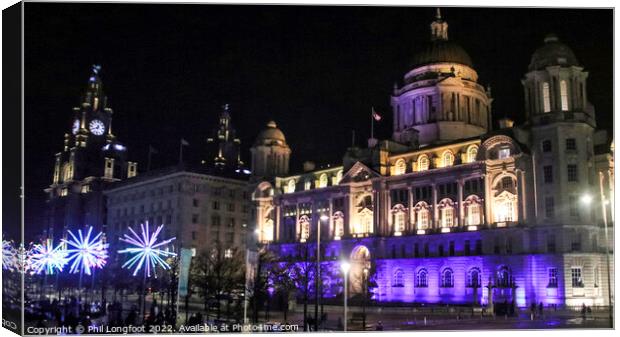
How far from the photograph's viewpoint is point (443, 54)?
3671 inches

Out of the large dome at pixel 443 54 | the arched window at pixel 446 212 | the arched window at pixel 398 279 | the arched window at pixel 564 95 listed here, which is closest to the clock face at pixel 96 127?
the large dome at pixel 443 54

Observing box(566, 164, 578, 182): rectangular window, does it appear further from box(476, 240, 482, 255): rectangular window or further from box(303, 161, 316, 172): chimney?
box(303, 161, 316, 172): chimney

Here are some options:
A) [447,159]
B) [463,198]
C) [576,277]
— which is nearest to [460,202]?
[463,198]

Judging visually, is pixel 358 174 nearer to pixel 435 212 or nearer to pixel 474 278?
pixel 435 212

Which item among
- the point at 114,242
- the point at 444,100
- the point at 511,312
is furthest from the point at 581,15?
the point at 114,242

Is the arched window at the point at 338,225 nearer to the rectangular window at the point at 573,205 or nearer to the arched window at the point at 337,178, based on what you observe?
the arched window at the point at 337,178

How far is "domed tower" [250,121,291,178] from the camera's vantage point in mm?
97500

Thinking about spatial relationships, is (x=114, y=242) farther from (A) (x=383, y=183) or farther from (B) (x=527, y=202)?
(B) (x=527, y=202)

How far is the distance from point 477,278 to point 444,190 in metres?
10.5

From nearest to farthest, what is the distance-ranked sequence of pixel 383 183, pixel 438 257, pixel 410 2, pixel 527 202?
pixel 410 2 → pixel 527 202 → pixel 438 257 → pixel 383 183

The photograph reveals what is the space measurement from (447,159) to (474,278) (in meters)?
13.4

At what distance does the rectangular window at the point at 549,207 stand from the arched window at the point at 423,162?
16289 mm

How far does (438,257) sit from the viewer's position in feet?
245

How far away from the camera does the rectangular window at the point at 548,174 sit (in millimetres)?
66375
